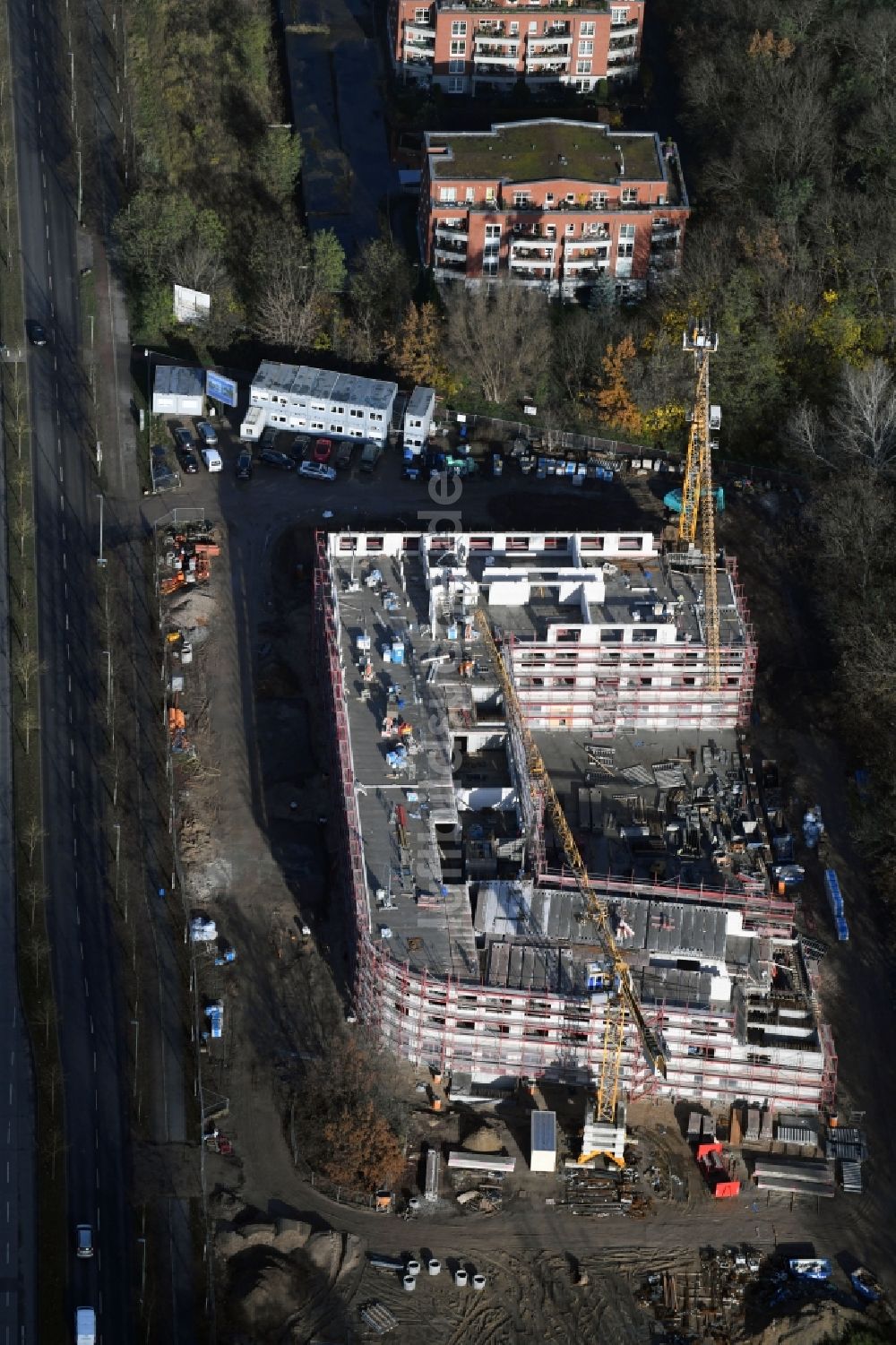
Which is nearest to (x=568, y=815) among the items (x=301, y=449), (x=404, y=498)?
(x=404, y=498)

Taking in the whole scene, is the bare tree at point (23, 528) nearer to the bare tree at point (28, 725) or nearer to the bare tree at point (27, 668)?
the bare tree at point (27, 668)

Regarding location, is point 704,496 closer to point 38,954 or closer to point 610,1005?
point 610,1005

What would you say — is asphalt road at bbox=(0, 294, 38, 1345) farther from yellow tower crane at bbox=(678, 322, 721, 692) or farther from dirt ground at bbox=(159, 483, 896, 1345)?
yellow tower crane at bbox=(678, 322, 721, 692)

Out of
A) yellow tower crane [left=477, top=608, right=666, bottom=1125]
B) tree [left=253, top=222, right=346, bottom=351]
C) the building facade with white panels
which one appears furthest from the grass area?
yellow tower crane [left=477, top=608, right=666, bottom=1125]

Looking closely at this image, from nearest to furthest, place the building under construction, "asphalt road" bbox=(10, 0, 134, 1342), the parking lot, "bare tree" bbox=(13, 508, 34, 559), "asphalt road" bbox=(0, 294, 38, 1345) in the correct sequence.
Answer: "asphalt road" bbox=(0, 294, 38, 1345) < "asphalt road" bbox=(10, 0, 134, 1342) < the building under construction < "bare tree" bbox=(13, 508, 34, 559) < the parking lot

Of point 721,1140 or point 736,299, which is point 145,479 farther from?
point 721,1140

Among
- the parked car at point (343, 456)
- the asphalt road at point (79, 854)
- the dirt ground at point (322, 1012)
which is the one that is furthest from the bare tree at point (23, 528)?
the parked car at point (343, 456)
